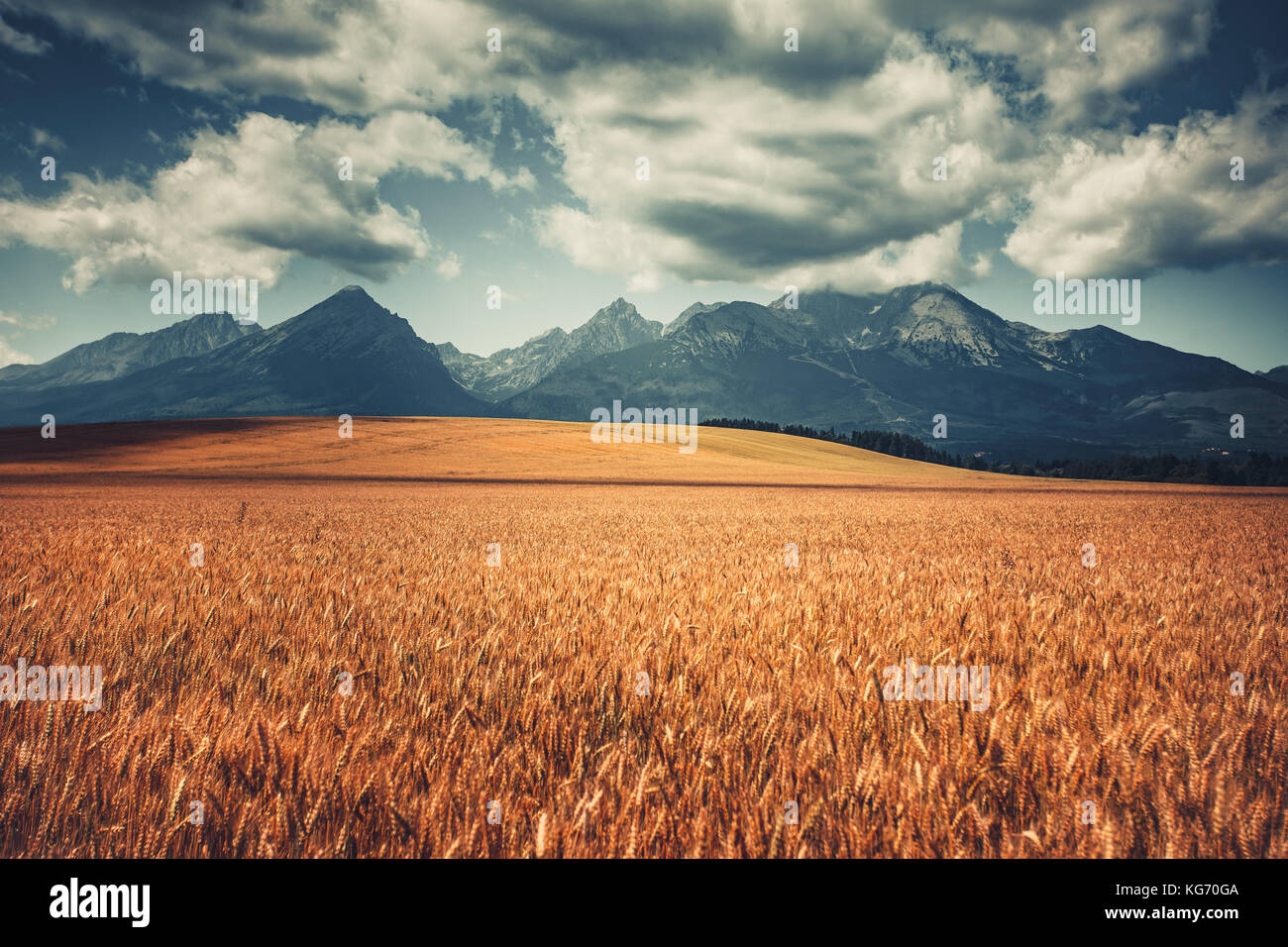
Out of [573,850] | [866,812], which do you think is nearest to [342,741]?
[573,850]

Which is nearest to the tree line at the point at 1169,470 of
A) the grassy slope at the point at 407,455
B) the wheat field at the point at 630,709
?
the grassy slope at the point at 407,455

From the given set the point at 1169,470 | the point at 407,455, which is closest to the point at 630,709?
the point at 407,455

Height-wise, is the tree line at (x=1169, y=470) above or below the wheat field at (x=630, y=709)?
below

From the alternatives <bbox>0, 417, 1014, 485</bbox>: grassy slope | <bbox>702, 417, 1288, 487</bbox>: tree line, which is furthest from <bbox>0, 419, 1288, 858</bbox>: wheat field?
<bbox>702, 417, 1288, 487</bbox>: tree line

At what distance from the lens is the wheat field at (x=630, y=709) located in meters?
2.03

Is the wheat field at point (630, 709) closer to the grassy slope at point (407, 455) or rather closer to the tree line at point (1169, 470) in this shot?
the grassy slope at point (407, 455)

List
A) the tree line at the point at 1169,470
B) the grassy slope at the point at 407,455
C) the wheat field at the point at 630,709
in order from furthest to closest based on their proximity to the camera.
Result: 1. the tree line at the point at 1169,470
2. the grassy slope at the point at 407,455
3. the wheat field at the point at 630,709

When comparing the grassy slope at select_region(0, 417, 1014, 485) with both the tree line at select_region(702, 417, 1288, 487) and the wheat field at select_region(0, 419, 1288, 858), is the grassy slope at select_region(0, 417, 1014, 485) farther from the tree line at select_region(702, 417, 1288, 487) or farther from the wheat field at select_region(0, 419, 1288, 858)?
the wheat field at select_region(0, 419, 1288, 858)

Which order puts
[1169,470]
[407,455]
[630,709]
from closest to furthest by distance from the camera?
[630,709] < [407,455] < [1169,470]

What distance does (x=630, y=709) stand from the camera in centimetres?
330

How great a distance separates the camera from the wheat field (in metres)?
2.03

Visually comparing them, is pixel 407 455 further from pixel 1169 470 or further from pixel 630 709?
pixel 1169 470

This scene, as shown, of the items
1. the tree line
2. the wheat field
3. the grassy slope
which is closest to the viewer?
the wheat field

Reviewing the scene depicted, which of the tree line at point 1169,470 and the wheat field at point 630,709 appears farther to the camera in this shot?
the tree line at point 1169,470
